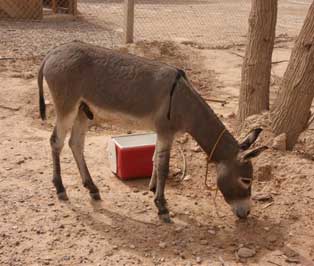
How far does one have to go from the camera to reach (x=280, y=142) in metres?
5.29

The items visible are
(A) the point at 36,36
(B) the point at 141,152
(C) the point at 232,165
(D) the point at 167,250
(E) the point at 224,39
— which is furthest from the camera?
(E) the point at 224,39

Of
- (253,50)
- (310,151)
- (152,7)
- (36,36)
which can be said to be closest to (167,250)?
(310,151)

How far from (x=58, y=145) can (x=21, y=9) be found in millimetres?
8336

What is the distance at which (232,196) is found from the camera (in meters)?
4.37

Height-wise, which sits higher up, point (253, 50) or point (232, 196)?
point (253, 50)

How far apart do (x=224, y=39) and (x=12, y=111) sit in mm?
6621

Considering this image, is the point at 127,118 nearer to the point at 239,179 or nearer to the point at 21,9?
the point at 239,179

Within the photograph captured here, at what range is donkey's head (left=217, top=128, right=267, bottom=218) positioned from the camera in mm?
4316

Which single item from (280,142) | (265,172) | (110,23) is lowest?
(265,172)

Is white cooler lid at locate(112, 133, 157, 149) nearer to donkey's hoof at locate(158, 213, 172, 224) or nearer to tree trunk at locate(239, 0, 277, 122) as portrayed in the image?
donkey's hoof at locate(158, 213, 172, 224)

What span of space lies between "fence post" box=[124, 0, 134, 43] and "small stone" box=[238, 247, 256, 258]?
643cm

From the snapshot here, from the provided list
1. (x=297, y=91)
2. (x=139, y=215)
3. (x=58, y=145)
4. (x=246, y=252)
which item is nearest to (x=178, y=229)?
(x=139, y=215)

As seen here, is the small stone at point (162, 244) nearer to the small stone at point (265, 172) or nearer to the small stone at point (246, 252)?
the small stone at point (246, 252)

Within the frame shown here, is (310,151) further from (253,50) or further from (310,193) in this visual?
(253,50)
